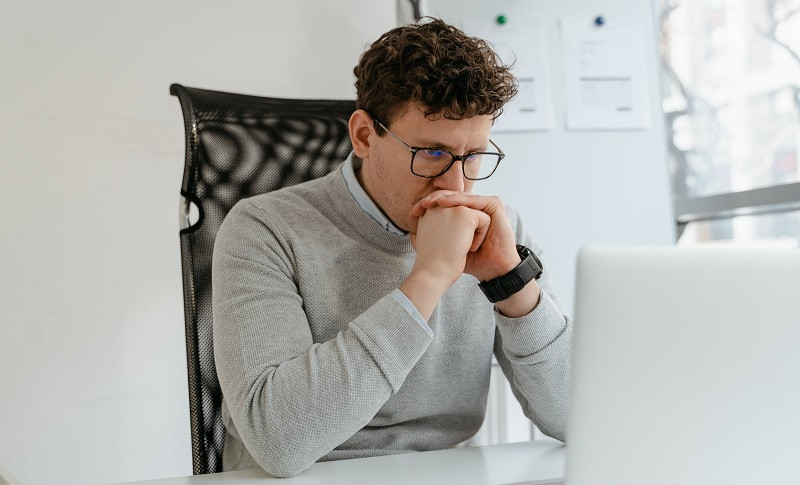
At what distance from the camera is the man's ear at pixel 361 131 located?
1.29 meters

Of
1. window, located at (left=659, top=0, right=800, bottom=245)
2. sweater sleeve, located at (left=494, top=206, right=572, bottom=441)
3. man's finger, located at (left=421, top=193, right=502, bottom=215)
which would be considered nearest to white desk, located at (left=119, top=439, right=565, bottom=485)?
sweater sleeve, located at (left=494, top=206, right=572, bottom=441)

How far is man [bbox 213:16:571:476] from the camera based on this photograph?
3.30ft

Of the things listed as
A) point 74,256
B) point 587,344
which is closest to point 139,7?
point 74,256

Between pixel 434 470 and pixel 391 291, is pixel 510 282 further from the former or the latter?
pixel 434 470

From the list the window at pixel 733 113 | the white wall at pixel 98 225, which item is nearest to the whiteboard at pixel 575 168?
the window at pixel 733 113

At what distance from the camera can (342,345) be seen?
1.02 meters

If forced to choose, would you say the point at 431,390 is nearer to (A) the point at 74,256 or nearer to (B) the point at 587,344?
(B) the point at 587,344

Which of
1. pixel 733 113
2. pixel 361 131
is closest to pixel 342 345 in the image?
pixel 361 131

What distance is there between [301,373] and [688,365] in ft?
1.91

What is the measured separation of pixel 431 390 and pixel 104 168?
128 centimetres

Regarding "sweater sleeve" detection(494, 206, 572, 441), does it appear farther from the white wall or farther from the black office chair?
the white wall

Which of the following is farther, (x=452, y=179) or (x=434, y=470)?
(x=452, y=179)

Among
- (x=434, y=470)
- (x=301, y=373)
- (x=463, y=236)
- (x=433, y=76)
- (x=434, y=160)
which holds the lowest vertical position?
(x=434, y=470)

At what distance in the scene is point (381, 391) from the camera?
1.00 m
